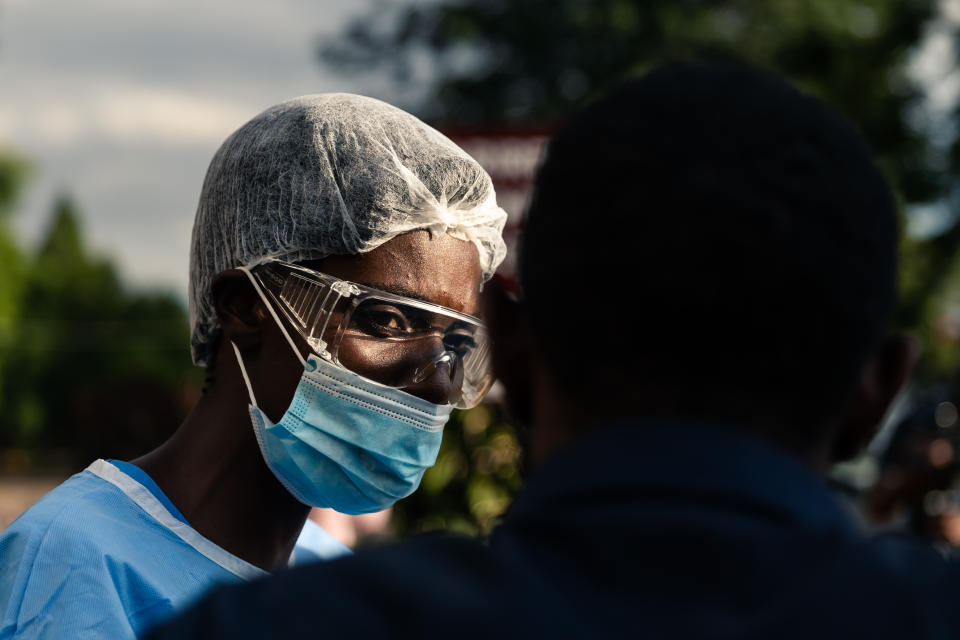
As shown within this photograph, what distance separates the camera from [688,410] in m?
0.99

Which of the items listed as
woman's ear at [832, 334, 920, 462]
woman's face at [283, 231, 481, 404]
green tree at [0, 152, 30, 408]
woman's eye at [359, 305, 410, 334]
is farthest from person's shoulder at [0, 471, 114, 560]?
green tree at [0, 152, 30, 408]

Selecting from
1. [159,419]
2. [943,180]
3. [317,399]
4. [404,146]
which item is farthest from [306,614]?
[943,180]

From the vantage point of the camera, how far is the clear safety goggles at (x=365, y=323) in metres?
2.31

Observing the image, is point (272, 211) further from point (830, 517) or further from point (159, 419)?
point (159, 419)

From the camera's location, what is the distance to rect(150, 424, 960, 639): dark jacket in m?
0.88

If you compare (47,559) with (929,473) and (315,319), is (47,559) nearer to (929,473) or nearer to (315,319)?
(315,319)

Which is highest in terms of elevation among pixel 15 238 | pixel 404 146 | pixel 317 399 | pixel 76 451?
pixel 404 146

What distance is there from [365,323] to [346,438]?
253 mm

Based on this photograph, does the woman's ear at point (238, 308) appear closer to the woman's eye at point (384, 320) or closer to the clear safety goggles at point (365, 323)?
the clear safety goggles at point (365, 323)

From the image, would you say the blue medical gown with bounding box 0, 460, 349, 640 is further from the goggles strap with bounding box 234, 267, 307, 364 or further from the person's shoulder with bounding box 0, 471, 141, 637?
the goggles strap with bounding box 234, 267, 307, 364

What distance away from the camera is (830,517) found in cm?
96

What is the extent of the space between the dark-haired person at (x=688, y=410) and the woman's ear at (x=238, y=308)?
1.38 m

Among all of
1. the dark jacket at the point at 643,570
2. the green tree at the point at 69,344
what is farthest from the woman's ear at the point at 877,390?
the green tree at the point at 69,344

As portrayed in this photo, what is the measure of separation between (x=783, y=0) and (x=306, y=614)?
66.7 ft
